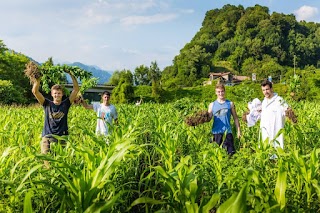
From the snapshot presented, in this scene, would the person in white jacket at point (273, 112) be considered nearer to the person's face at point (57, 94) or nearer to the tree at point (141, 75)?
the person's face at point (57, 94)

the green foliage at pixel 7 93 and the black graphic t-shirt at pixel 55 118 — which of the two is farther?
the green foliage at pixel 7 93

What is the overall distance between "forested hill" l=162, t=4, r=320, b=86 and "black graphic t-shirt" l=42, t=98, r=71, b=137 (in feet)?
226

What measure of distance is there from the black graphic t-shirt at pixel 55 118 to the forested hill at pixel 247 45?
68.9 meters

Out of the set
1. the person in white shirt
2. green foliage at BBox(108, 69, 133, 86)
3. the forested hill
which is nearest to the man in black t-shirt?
the person in white shirt

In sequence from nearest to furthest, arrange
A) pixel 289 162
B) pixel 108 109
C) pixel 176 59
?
pixel 289 162 < pixel 108 109 < pixel 176 59

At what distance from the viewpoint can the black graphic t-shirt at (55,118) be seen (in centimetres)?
484

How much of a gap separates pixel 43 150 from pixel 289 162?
10.5 feet

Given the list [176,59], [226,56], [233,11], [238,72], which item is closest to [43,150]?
[176,59]

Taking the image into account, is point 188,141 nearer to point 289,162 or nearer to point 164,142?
point 164,142

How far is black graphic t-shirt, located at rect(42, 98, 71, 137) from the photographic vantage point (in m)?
4.84

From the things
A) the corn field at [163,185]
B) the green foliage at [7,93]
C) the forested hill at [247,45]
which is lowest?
the corn field at [163,185]

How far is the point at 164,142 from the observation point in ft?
12.2

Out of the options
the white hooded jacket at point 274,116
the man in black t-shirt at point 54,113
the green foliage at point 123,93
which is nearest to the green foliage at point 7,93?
the green foliage at point 123,93

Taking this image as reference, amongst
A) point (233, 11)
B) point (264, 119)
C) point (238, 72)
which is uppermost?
point (233, 11)
